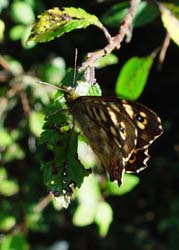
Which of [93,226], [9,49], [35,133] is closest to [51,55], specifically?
[9,49]

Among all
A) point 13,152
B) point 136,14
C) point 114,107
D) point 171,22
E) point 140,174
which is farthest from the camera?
point 140,174

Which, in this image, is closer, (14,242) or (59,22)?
(59,22)

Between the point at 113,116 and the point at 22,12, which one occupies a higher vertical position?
the point at 113,116

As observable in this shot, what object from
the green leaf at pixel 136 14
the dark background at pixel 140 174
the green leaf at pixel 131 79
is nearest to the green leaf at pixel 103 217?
the dark background at pixel 140 174

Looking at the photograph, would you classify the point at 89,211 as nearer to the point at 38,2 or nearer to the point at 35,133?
the point at 35,133

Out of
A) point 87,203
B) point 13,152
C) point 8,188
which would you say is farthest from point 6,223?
point 87,203

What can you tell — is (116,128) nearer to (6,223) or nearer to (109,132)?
(109,132)
